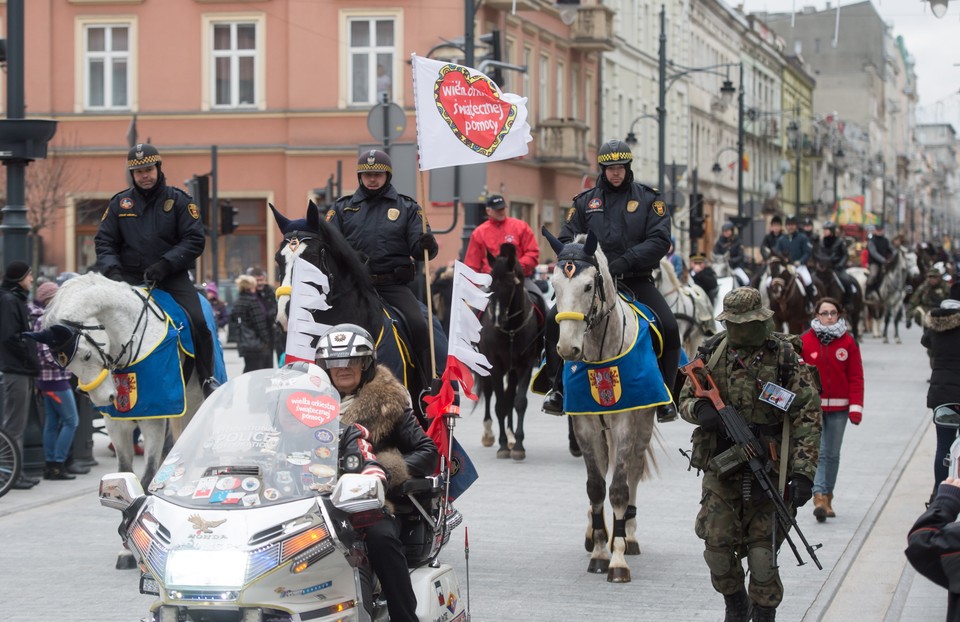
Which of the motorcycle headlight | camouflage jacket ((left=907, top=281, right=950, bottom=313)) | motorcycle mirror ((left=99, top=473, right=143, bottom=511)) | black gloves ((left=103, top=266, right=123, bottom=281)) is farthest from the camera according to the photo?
camouflage jacket ((left=907, top=281, right=950, bottom=313))

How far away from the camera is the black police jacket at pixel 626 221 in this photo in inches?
403

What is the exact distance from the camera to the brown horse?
24.6m

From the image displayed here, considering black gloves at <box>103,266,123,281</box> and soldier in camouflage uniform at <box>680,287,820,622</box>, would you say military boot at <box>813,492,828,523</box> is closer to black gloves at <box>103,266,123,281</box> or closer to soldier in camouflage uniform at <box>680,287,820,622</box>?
soldier in camouflage uniform at <box>680,287,820,622</box>

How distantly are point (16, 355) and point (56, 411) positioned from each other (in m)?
0.89

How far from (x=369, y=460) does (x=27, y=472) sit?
848cm

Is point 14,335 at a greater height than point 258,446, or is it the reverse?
point 14,335

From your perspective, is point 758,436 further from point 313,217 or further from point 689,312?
point 689,312

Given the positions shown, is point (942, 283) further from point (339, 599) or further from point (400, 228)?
point (339, 599)

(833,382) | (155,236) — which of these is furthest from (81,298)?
A: (833,382)

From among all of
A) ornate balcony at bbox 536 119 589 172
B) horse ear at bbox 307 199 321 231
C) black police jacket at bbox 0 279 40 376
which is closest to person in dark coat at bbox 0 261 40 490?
black police jacket at bbox 0 279 40 376

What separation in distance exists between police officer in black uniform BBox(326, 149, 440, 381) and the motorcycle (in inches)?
132

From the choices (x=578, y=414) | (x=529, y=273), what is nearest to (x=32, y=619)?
(x=578, y=414)

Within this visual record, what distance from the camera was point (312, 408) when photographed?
6.27 m

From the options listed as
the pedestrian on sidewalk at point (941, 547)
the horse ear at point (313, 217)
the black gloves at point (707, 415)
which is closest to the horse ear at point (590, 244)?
the horse ear at point (313, 217)
